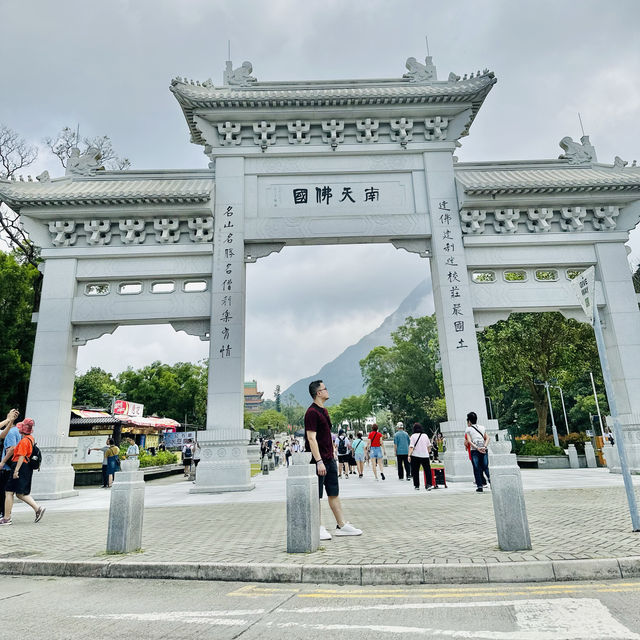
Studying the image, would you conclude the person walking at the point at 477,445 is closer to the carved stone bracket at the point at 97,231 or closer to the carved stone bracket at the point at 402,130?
the carved stone bracket at the point at 402,130

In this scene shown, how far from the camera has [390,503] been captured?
9.10m

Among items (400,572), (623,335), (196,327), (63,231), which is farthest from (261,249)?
(400,572)

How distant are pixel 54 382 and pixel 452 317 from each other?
11728 millimetres

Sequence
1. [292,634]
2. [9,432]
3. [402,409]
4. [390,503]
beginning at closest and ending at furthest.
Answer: [292,634]
[9,432]
[390,503]
[402,409]

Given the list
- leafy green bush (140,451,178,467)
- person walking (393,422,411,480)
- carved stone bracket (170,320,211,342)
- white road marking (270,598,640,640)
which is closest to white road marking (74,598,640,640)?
white road marking (270,598,640,640)

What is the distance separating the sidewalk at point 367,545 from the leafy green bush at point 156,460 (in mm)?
11920

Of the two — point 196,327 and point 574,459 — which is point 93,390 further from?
point 574,459

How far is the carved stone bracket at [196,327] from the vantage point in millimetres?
13789

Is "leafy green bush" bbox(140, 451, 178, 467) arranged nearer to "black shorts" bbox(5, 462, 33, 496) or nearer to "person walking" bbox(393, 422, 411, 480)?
"person walking" bbox(393, 422, 411, 480)

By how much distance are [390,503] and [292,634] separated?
21.8 feet

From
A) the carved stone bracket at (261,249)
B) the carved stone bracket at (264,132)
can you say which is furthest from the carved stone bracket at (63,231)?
the carved stone bracket at (264,132)

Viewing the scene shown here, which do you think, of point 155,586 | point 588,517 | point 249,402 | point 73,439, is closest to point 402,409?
point 73,439

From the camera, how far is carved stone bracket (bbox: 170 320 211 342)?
13789 millimetres

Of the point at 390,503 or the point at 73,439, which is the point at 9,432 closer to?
the point at 73,439
